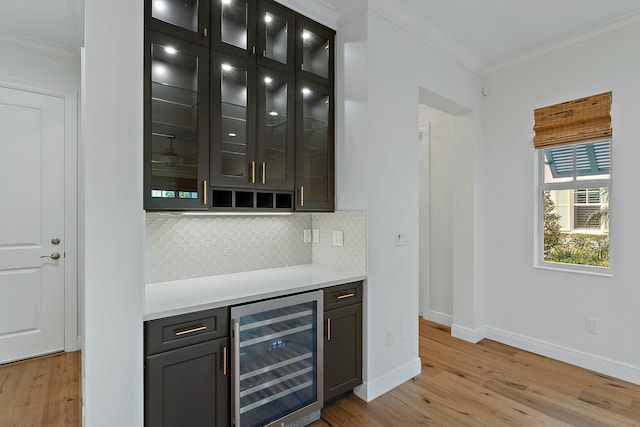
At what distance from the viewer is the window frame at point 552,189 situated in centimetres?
283

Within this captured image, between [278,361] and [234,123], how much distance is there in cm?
153

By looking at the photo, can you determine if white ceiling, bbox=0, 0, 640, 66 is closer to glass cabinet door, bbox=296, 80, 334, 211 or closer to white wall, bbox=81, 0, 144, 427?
glass cabinet door, bbox=296, 80, 334, 211

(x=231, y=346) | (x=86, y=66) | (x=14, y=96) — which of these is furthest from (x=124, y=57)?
(x=14, y=96)

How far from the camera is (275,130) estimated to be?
7.51 ft

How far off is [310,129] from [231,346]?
1.59 m

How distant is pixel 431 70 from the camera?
296 cm

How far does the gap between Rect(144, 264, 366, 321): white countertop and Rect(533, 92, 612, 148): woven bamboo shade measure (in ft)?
7.66

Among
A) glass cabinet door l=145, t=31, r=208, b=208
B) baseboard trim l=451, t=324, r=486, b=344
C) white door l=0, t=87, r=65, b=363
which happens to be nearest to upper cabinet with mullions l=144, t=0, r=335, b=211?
glass cabinet door l=145, t=31, r=208, b=208

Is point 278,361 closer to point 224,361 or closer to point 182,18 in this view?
point 224,361

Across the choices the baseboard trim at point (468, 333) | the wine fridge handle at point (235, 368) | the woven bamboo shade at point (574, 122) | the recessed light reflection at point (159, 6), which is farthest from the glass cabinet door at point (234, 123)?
the baseboard trim at point (468, 333)

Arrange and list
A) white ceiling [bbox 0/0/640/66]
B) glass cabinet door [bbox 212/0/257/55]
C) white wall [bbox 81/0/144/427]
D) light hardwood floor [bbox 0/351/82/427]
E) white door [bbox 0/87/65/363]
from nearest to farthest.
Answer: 1. white wall [bbox 81/0/144/427]
2. glass cabinet door [bbox 212/0/257/55]
3. light hardwood floor [bbox 0/351/82/427]
4. white ceiling [bbox 0/0/640/66]
5. white door [bbox 0/87/65/363]

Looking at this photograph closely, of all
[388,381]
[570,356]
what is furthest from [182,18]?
[570,356]

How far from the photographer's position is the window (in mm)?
2900

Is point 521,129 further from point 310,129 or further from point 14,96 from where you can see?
point 14,96
